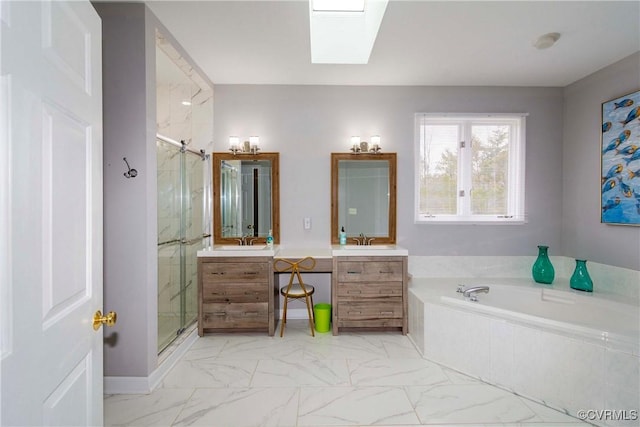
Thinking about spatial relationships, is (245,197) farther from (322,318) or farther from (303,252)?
(322,318)

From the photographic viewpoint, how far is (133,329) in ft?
6.98

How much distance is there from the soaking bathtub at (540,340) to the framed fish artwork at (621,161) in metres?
0.75

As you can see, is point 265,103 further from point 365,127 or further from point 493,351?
point 493,351

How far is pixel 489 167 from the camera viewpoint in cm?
343

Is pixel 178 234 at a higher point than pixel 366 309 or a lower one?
higher

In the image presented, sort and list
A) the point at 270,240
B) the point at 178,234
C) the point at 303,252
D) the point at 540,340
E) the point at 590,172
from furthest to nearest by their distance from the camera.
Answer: the point at 270,240 < the point at 303,252 < the point at 590,172 < the point at 178,234 < the point at 540,340

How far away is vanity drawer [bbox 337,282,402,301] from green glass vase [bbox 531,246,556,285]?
145cm

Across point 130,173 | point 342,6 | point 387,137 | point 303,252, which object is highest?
point 342,6

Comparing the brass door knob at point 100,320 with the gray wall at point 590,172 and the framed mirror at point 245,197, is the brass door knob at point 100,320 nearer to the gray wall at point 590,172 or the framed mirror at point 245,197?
the framed mirror at point 245,197

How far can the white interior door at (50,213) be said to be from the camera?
2.22 ft

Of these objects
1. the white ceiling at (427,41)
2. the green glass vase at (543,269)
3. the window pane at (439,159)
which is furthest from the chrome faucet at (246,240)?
the green glass vase at (543,269)

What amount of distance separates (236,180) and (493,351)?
110 inches

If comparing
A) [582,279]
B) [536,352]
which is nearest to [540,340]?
[536,352]

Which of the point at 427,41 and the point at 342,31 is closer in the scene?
the point at 427,41
